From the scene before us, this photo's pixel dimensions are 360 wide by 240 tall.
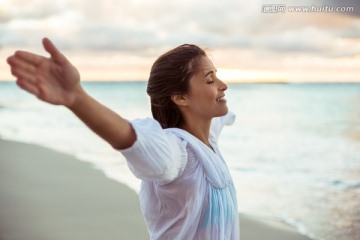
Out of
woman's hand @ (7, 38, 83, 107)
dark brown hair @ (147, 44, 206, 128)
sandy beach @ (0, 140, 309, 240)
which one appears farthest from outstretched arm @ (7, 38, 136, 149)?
sandy beach @ (0, 140, 309, 240)

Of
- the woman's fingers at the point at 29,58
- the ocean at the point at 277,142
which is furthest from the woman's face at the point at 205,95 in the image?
the ocean at the point at 277,142

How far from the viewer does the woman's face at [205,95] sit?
52.4 inches

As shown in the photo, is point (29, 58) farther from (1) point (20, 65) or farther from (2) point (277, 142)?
(2) point (277, 142)

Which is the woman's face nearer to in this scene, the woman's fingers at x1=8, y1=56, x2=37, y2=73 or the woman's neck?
the woman's neck

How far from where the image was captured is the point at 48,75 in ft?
2.90

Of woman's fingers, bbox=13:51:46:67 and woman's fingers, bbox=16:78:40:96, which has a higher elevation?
woman's fingers, bbox=13:51:46:67

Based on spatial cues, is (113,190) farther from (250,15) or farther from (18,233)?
(250,15)

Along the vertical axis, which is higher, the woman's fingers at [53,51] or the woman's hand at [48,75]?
the woman's fingers at [53,51]

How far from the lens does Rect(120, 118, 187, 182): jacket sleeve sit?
3.26 feet

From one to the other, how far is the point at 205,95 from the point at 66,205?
7.86 feet

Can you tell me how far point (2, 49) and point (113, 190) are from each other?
6.89ft

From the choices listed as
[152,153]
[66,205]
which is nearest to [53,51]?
[152,153]

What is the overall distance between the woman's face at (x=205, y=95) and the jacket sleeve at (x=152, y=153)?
22 centimetres

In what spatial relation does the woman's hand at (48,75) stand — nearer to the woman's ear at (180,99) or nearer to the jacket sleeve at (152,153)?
the jacket sleeve at (152,153)
